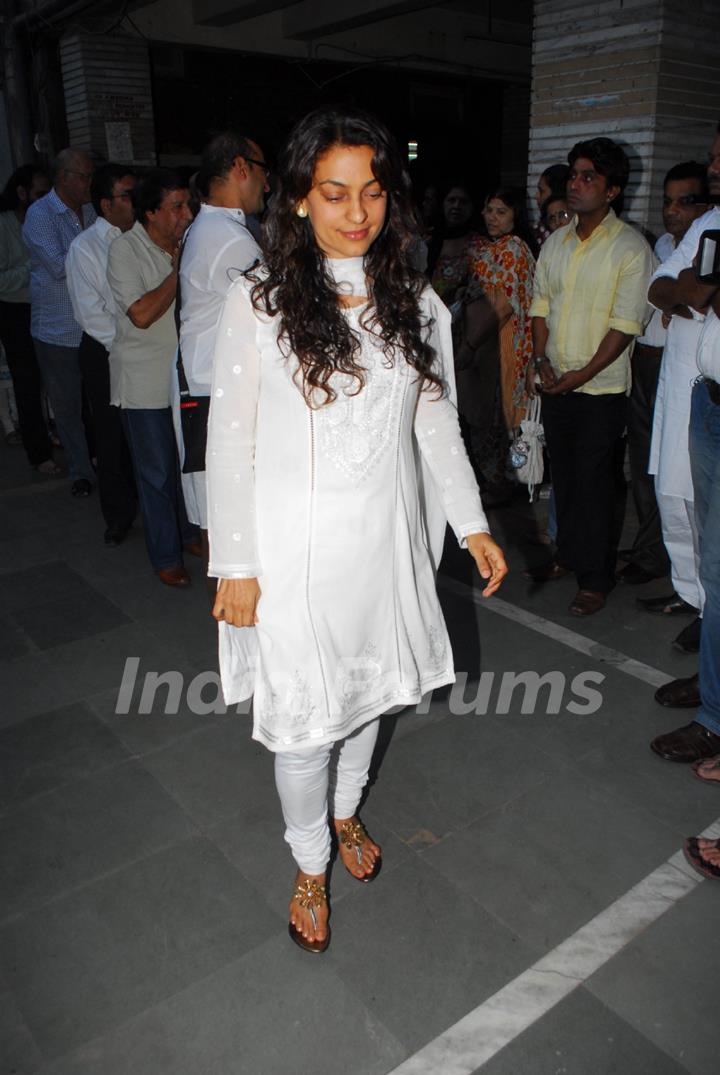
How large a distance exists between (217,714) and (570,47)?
14.6 feet

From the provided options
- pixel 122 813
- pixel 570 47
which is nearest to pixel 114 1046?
pixel 122 813

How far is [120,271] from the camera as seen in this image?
3889mm

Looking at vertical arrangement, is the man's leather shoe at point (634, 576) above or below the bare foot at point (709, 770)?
above

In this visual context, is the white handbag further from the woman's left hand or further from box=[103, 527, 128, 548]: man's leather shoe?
the woman's left hand

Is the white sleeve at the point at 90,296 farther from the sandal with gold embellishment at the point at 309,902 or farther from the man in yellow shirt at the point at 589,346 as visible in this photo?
the sandal with gold embellishment at the point at 309,902

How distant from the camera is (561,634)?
368cm

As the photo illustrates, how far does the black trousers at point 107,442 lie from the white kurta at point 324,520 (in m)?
2.98

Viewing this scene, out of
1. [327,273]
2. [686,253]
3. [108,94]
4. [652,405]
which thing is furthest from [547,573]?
[108,94]

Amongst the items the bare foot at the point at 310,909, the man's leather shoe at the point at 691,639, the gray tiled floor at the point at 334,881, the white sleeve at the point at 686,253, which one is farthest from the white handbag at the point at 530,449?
the bare foot at the point at 310,909

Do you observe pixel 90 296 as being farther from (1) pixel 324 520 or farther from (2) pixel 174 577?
(1) pixel 324 520

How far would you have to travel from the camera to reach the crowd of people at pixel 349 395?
1.79 meters

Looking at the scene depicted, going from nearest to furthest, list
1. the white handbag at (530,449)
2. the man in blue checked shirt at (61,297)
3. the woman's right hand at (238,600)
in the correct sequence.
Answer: the woman's right hand at (238,600)
the white handbag at (530,449)
the man in blue checked shirt at (61,297)

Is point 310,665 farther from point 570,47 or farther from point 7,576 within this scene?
point 570,47

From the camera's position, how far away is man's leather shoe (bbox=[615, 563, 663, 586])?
4.17 m
